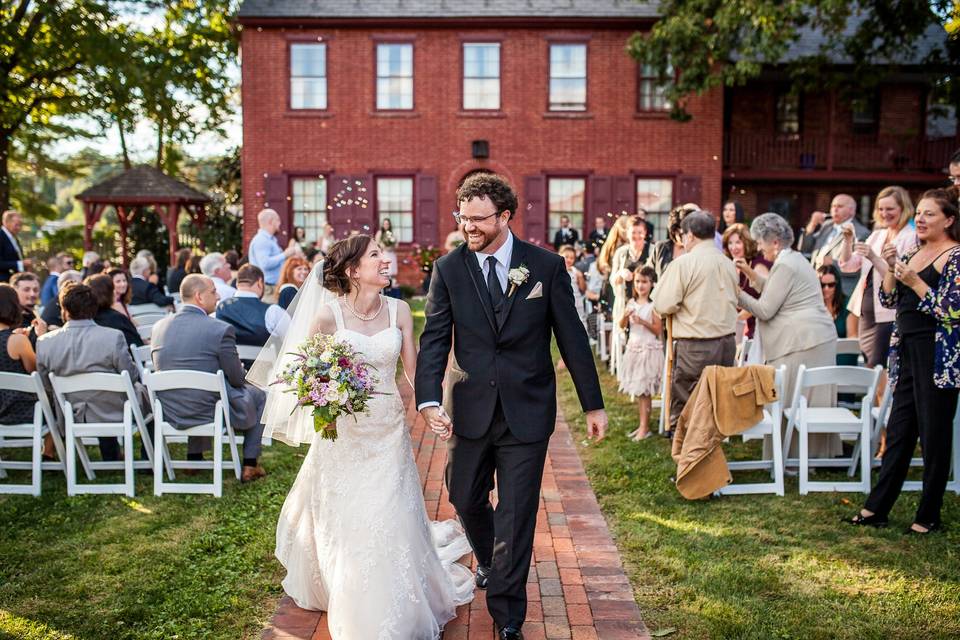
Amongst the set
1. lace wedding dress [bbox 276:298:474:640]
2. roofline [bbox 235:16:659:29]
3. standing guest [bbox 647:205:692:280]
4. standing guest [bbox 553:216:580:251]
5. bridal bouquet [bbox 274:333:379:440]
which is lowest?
lace wedding dress [bbox 276:298:474:640]

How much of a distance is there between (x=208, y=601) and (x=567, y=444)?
→ 4.11 meters

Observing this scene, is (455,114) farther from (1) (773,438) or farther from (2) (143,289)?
(1) (773,438)

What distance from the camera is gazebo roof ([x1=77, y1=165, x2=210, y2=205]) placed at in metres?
21.6

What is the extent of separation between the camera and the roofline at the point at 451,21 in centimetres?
2166

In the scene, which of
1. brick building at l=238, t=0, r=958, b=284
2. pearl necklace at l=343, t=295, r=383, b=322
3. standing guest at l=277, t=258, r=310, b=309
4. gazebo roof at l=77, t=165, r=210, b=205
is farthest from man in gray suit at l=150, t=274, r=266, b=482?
gazebo roof at l=77, t=165, r=210, b=205

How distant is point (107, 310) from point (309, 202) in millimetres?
15007

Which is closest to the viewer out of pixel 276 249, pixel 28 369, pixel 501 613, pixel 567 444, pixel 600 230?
pixel 501 613

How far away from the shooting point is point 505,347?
4117 millimetres

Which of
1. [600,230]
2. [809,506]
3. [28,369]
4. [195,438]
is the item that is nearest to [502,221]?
[809,506]

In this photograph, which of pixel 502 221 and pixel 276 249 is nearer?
pixel 502 221

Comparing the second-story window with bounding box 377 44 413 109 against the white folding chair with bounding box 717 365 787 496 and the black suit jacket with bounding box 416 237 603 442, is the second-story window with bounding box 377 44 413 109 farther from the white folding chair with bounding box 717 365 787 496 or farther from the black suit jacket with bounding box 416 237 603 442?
the black suit jacket with bounding box 416 237 603 442

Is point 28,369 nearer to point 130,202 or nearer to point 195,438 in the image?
point 195,438

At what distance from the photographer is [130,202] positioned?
71.6ft

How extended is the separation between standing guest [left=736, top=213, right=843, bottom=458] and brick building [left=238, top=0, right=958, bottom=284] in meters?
15.5
